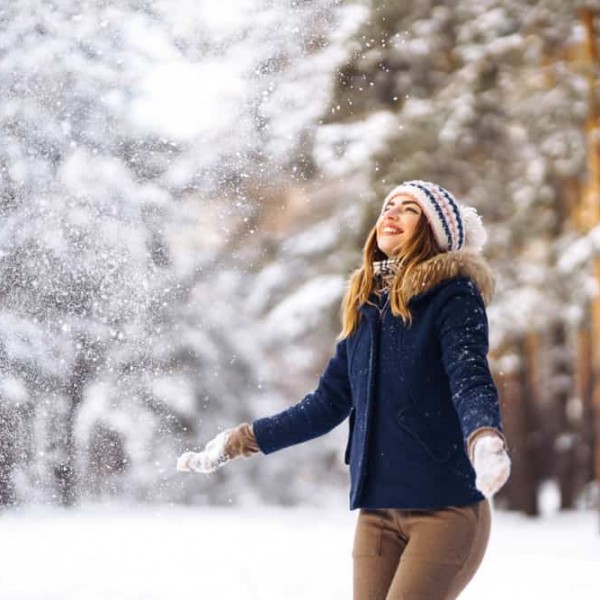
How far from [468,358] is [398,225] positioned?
1.21 feet

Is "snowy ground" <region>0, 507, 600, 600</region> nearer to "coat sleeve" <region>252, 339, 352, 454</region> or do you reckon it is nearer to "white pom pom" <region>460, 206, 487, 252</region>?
"coat sleeve" <region>252, 339, 352, 454</region>

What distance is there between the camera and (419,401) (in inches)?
62.0

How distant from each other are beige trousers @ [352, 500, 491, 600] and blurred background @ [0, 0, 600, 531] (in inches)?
171

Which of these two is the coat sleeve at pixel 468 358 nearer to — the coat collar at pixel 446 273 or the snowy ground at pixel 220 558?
the coat collar at pixel 446 273

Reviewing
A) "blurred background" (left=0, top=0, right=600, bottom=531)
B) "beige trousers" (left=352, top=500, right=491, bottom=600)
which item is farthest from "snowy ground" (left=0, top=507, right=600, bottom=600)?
"beige trousers" (left=352, top=500, right=491, bottom=600)

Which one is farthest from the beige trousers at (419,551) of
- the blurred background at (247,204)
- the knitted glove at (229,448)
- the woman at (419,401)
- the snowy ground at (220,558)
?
the blurred background at (247,204)

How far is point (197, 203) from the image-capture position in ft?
22.1

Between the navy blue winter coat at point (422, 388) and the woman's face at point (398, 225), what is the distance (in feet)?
0.39

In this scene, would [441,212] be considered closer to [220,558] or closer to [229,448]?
[229,448]

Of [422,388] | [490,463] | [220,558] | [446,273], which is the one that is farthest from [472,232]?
[220,558]

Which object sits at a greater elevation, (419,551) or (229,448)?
(229,448)

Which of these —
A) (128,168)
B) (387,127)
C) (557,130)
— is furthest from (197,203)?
(557,130)

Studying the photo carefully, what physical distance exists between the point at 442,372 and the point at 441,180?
18.7ft

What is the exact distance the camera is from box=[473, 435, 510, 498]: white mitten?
130 centimetres
